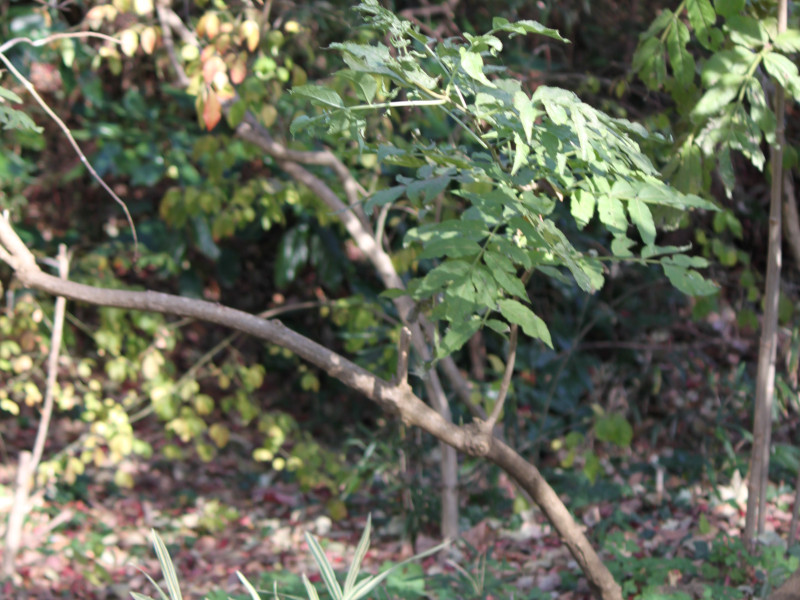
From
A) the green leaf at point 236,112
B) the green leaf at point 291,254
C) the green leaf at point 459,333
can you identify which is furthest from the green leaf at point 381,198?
the green leaf at point 291,254

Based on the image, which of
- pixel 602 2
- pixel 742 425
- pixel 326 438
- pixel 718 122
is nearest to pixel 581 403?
pixel 742 425

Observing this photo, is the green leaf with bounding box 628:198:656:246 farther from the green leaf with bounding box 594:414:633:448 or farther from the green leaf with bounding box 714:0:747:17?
the green leaf with bounding box 594:414:633:448

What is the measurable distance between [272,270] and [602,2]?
7.65 ft

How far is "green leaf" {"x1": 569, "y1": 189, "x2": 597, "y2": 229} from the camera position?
4.75 feet

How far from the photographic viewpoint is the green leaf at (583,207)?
1447mm

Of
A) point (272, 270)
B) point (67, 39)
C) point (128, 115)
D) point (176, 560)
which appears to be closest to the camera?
point (67, 39)

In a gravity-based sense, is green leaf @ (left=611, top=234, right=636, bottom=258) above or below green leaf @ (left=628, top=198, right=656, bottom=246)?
below

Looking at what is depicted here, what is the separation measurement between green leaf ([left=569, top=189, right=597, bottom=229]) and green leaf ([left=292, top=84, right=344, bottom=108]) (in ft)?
1.52

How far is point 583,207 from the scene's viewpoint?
1.46m

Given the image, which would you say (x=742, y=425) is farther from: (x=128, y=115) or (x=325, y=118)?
(x=128, y=115)

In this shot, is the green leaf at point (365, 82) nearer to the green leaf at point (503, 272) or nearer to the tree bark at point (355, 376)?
the green leaf at point (503, 272)

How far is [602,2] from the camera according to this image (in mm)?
3838

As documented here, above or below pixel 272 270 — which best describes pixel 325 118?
above

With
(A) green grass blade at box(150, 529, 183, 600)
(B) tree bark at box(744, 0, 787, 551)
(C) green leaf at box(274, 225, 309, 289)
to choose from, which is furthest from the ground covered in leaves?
(C) green leaf at box(274, 225, 309, 289)
